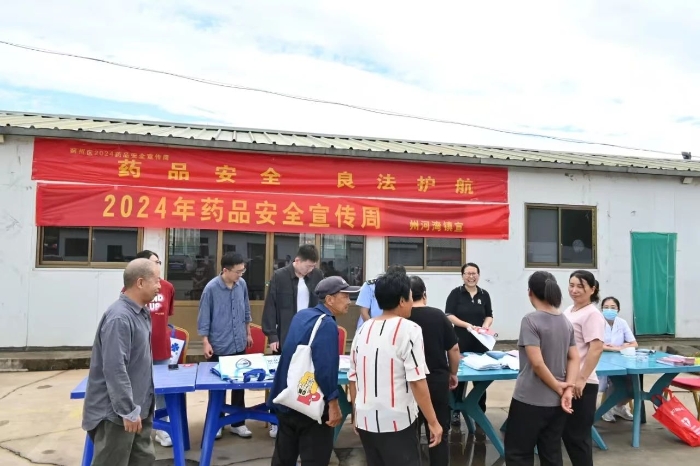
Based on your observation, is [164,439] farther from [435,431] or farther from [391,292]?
[391,292]

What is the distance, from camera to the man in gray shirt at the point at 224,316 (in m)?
4.73

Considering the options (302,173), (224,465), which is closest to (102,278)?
(302,173)

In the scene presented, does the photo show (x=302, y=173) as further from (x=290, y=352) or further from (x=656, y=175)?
(x=656, y=175)

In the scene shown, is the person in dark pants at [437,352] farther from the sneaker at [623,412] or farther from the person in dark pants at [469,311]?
the sneaker at [623,412]

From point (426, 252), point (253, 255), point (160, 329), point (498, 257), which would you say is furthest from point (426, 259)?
point (160, 329)

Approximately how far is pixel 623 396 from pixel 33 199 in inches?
306

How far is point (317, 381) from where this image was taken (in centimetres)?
291

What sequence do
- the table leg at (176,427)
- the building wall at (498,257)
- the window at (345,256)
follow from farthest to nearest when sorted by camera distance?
the window at (345,256), the building wall at (498,257), the table leg at (176,427)

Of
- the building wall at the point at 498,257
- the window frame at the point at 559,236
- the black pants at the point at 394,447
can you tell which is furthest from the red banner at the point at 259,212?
the black pants at the point at 394,447

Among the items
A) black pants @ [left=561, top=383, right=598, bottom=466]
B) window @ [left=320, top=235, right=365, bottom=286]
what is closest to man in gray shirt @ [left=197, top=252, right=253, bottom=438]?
black pants @ [left=561, top=383, right=598, bottom=466]

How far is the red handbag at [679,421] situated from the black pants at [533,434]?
217 centimetres

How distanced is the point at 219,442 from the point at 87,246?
4277mm

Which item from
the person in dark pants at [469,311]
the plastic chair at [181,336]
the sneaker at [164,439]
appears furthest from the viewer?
the person in dark pants at [469,311]

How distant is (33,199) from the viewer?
7422mm
